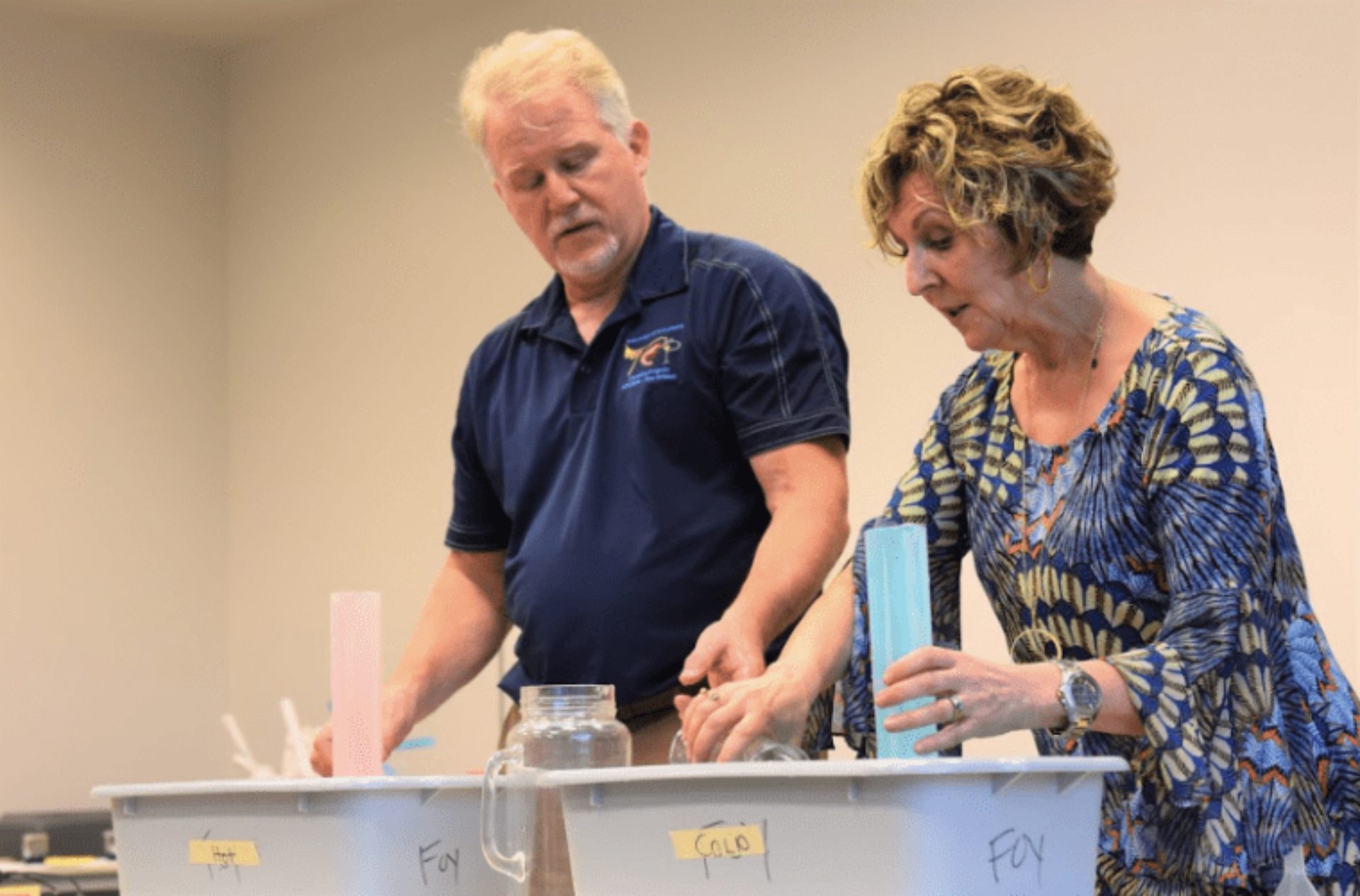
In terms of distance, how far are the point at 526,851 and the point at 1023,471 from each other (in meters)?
0.54

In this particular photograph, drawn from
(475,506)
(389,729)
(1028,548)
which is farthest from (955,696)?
(475,506)

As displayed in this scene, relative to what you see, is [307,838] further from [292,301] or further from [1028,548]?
[292,301]

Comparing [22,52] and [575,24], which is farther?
[22,52]

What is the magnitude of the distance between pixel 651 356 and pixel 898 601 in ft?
2.59

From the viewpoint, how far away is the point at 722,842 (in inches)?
43.3

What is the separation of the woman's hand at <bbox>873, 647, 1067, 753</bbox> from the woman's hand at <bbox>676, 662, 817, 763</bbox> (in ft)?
0.53

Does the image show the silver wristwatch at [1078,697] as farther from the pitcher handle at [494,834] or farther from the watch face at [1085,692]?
the pitcher handle at [494,834]

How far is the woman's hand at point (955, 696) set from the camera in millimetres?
1224

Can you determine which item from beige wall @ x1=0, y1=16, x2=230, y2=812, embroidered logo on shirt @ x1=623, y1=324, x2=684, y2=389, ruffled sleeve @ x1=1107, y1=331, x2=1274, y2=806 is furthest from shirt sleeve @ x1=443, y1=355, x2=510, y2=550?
beige wall @ x1=0, y1=16, x2=230, y2=812

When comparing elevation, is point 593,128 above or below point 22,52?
below

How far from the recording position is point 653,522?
1939 mm

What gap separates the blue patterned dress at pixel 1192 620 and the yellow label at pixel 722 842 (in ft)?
1.22

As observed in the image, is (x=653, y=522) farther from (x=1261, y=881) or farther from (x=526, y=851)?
(x=1261, y=881)

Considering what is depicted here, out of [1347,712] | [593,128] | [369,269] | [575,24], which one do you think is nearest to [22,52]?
[369,269]
